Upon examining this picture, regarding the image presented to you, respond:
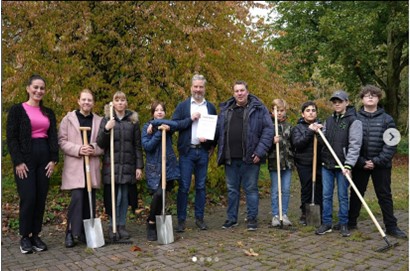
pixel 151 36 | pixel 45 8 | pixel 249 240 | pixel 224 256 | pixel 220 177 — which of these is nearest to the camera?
pixel 224 256

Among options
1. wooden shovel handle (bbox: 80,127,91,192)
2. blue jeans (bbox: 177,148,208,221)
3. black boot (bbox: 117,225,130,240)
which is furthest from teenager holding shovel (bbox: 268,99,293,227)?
wooden shovel handle (bbox: 80,127,91,192)

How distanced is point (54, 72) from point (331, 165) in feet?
14.3

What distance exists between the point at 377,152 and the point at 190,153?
8.41 ft

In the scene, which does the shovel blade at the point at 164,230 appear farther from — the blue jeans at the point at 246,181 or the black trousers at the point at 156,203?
the blue jeans at the point at 246,181

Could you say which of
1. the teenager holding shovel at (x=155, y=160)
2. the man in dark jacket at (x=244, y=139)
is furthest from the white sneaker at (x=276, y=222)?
the teenager holding shovel at (x=155, y=160)

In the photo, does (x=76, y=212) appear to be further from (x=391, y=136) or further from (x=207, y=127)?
(x=391, y=136)

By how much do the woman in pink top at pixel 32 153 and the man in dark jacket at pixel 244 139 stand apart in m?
2.33

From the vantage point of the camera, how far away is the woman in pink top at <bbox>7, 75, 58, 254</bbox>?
475 cm

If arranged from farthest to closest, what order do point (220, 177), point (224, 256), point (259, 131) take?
point (220, 177), point (259, 131), point (224, 256)

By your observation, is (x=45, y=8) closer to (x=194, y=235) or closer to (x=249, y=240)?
(x=194, y=235)

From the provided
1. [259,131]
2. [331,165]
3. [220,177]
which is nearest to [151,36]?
[259,131]

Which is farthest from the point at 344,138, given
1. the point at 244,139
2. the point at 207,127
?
the point at 207,127

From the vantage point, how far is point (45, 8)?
6125 millimetres

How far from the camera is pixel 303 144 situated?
5918 millimetres
